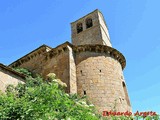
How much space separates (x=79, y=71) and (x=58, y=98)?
25.6ft

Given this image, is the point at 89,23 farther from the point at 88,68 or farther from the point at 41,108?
the point at 41,108

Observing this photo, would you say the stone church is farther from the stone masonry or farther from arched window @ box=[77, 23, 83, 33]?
arched window @ box=[77, 23, 83, 33]

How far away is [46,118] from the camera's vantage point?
218 inches

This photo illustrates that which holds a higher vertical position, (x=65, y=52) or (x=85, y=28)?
(x=85, y=28)

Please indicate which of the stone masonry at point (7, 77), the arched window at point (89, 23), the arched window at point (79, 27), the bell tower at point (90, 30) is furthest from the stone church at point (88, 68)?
the arched window at point (79, 27)

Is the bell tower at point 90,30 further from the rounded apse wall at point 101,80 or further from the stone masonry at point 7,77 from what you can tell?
the stone masonry at point 7,77

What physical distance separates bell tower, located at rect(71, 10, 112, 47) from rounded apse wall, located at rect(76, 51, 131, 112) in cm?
550

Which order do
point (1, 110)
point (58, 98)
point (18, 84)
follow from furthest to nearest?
point (18, 84) → point (58, 98) → point (1, 110)

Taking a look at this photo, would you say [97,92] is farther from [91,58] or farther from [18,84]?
[18,84]

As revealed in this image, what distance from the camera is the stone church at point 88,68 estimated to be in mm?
13414

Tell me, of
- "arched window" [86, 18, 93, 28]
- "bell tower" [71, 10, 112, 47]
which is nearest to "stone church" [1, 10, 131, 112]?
"bell tower" [71, 10, 112, 47]

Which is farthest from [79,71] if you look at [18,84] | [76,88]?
Answer: [18,84]

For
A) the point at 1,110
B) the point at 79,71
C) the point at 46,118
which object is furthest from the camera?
the point at 79,71

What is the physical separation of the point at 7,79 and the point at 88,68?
17.9 feet
